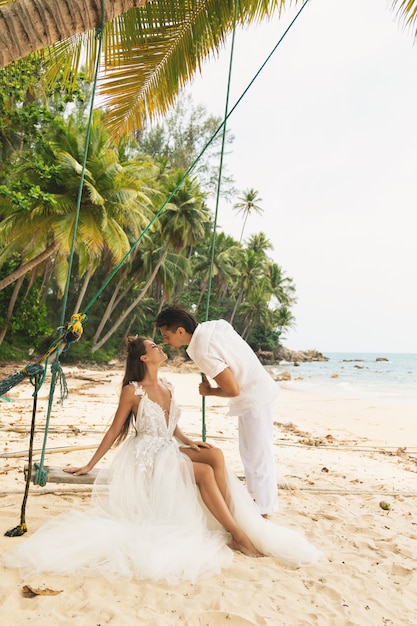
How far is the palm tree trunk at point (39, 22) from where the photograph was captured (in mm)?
2582

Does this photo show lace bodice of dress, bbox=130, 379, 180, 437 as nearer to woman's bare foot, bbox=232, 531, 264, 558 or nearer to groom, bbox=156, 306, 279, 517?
groom, bbox=156, 306, 279, 517

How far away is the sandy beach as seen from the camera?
2.00m

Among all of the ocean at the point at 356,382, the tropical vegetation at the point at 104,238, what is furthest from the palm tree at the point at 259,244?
the ocean at the point at 356,382

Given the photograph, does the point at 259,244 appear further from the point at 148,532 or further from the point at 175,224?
the point at 148,532

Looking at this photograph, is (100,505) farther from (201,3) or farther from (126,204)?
(126,204)

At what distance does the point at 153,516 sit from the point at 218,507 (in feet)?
1.19

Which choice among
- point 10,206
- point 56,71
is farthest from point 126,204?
point 56,71

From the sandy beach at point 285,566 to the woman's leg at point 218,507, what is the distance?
97mm

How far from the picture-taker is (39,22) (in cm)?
265

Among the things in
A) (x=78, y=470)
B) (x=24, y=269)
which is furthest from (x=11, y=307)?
(x=78, y=470)

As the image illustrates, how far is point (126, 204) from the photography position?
1409 centimetres

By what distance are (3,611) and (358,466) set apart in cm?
463

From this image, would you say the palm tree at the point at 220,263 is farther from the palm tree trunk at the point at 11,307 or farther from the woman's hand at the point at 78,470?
the woman's hand at the point at 78,470

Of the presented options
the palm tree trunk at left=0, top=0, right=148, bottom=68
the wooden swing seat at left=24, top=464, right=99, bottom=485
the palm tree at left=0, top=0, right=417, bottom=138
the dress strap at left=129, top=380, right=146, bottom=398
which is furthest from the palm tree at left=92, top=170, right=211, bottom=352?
the wooden swing seat at left=24, top=464, right=99, bottom=485
